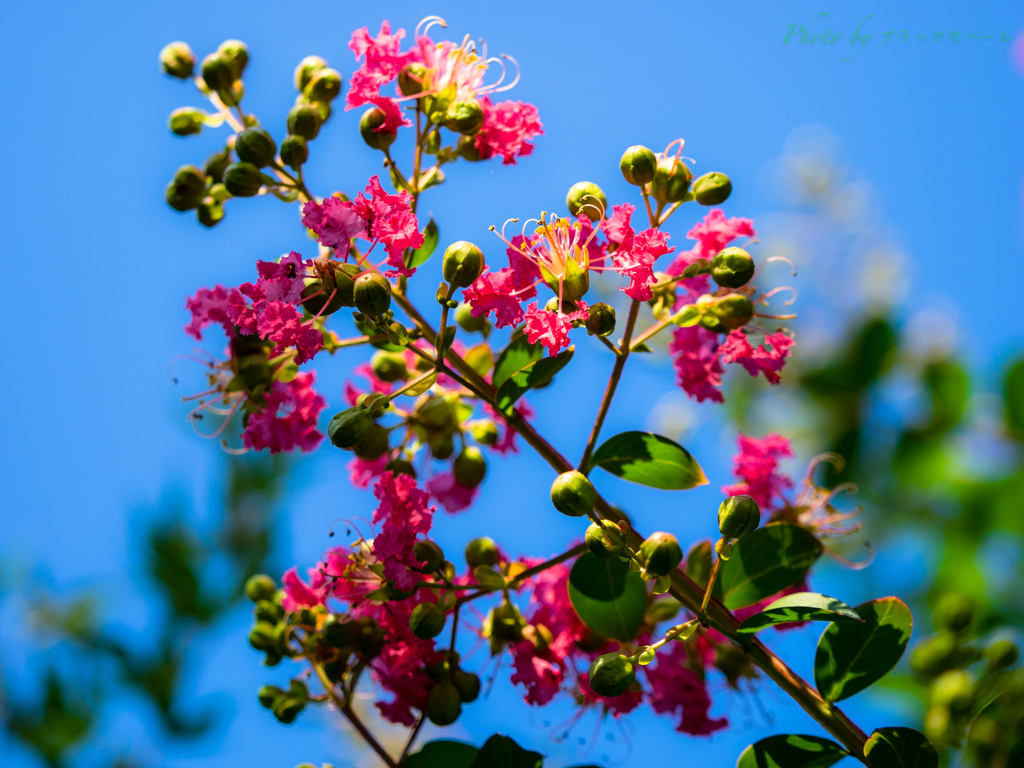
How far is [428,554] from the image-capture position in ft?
3.79

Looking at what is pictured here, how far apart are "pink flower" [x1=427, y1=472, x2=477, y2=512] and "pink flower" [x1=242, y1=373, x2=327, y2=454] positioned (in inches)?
8.6

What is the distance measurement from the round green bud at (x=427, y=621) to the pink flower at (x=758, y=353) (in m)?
0.55

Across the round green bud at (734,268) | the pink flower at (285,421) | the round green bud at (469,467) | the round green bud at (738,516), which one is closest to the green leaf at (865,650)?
the round green bud at (738,516)

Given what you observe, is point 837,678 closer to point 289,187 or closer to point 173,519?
point 289,187

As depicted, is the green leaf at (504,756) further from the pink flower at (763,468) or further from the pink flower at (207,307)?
the pink flower at (207,307)

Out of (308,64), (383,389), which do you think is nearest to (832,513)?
(383,389)

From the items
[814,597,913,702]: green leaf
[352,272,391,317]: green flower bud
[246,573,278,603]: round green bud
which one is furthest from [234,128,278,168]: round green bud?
[814,597,913,702]: green leaf

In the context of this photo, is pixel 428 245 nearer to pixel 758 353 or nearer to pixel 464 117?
pixel 464 117

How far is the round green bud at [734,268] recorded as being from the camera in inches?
44.1

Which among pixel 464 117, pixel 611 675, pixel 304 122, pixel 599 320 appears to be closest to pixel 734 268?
pixel 599 320

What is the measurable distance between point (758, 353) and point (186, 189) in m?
0.93

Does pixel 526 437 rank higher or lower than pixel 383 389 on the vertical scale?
lower

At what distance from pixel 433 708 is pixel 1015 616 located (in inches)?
69.7

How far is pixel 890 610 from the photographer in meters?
1.08
